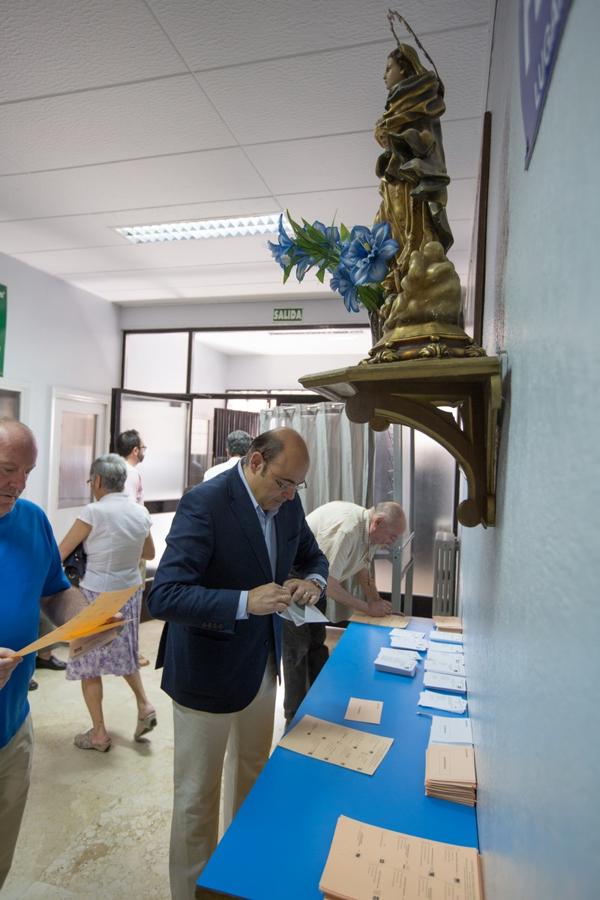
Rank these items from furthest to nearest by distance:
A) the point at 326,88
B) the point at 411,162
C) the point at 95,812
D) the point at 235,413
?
1. the point at 235,413
2. the point at 95,812
3. the point at 326,88
4. the point at 411,162

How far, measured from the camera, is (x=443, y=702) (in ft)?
5.25

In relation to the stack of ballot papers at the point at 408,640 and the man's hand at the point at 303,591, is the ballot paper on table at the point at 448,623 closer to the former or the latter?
the stack of ballot papers at the point at 408,640

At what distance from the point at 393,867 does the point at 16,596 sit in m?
1.08

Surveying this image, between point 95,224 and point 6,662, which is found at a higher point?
point 95,224

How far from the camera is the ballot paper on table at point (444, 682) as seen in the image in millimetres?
1696

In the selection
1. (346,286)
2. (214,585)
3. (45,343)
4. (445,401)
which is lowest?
(214,585)

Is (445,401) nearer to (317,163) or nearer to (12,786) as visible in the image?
(12,786)

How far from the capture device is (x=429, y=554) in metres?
4.37

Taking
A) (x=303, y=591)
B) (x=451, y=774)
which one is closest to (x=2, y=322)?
(x=303, y=591)

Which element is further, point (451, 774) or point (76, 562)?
point (76, 562)

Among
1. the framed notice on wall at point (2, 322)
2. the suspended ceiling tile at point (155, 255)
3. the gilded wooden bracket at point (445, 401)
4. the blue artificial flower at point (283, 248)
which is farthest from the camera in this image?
the framed notice on wall at point (2, 322)

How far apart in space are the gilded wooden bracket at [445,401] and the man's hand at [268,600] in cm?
61

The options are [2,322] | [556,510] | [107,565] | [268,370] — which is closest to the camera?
[556,510]

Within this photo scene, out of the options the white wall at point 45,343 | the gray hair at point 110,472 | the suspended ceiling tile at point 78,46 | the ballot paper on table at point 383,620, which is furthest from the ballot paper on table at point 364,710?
the white wall at point 45,343
